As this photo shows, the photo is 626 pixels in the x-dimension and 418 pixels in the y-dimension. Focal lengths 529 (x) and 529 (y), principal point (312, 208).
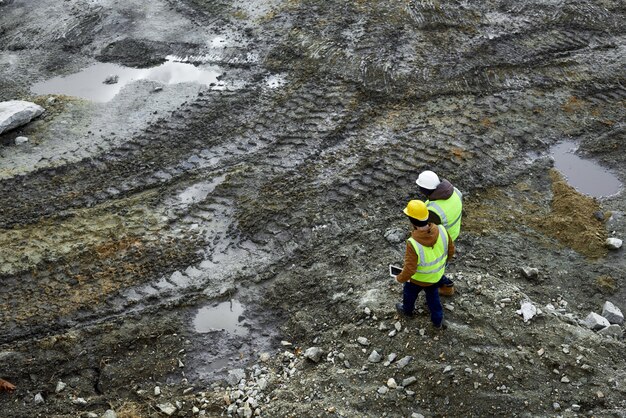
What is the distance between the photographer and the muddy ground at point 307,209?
5781mm

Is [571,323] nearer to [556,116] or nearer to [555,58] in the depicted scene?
[556,116]

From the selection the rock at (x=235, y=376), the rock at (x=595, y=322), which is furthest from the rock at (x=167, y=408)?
the rock at (x=595, y=322)

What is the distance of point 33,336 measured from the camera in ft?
21.2

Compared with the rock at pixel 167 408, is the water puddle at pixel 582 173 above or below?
below

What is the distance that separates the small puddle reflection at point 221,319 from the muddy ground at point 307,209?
113mm

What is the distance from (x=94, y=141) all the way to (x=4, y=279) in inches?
119

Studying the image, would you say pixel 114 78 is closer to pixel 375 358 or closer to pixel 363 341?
pixel 363 341

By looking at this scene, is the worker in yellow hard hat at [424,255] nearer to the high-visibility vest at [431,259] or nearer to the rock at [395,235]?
the high-visibility vest at [431,259]

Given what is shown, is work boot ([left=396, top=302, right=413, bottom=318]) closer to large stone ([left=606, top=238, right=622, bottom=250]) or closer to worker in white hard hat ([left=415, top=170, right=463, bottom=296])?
worker in white hard hat ([left=415, top=170, right=463, bottom=296])

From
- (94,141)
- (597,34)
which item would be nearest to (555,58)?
(597,34)

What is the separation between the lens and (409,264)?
525 centimetres

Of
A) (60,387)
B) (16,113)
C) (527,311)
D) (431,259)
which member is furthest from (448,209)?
(16,113)

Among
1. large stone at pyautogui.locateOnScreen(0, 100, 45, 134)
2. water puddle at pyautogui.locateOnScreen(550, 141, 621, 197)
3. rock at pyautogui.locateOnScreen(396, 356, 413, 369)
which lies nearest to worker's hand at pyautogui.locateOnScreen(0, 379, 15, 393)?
rock at pyautogui.locateOnScreen(396, 356, 413, 369)

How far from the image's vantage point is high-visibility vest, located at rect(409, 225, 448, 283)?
5222 mm
